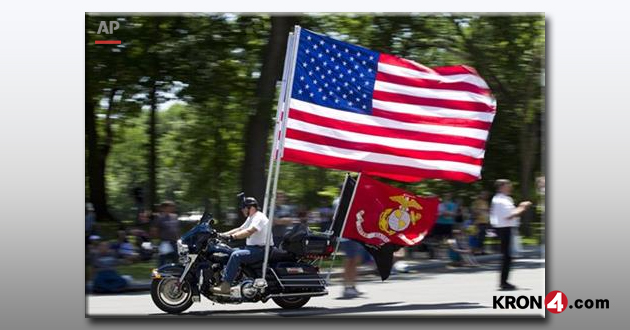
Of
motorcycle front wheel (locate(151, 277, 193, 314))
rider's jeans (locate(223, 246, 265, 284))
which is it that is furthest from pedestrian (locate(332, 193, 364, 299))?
motorcycle front wheel (locate(151, 277, 193, 314))

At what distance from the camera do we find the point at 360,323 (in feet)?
41.6

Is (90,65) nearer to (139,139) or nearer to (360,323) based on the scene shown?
(139,139)

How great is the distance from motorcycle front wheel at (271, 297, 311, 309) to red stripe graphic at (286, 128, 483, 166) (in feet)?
6.48

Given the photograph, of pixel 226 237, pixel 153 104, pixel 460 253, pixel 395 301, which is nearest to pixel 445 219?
pixel 460 253

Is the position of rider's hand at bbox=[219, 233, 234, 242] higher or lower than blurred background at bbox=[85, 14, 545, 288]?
lower

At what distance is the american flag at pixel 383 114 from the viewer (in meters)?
12.8

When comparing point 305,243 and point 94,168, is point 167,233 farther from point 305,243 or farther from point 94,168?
point 305,243

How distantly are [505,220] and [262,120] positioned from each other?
14.4ft

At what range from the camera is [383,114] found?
12938 millimetres

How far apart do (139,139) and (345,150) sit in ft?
14.1

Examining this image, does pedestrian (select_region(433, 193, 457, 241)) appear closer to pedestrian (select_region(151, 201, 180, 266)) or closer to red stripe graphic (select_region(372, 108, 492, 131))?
red stripe graphic (select_region(372, 108, 492, 131))

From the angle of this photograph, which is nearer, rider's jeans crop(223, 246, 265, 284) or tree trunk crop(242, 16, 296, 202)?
rider's jeans crop(223, 246, 265, 284)

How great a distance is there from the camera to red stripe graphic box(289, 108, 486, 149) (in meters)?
12.7

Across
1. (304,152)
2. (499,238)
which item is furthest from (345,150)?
(499,238)
